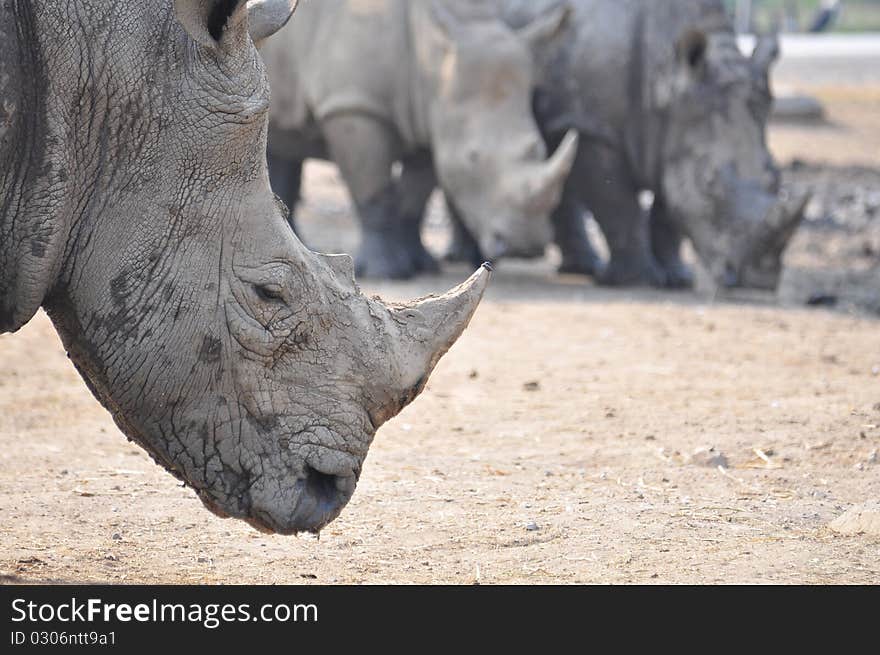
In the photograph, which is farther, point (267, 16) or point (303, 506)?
point (267, 16)

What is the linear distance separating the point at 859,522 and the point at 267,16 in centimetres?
214

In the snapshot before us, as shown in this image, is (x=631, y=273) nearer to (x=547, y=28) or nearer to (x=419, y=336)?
(x=547, y=28)

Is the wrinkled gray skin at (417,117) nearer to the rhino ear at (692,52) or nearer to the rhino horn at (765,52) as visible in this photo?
the rhino ear at (692,52)

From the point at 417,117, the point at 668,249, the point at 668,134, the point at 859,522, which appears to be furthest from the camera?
the point at 668,249

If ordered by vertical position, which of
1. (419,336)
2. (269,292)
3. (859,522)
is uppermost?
(269,292)

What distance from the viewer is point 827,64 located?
22219 mm

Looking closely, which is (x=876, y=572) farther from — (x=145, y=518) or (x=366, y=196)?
(x=366, y=196)

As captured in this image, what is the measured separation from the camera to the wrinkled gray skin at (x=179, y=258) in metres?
3.46

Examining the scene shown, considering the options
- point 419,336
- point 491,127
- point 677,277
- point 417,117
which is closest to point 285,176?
point 417,117

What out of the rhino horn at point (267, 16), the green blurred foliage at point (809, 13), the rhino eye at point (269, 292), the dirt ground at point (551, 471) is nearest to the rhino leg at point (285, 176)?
the dirt ground at point (551, 471)

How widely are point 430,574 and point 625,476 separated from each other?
1.29 m

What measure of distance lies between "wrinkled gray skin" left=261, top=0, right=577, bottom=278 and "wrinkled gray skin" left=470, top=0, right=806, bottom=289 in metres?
0.38

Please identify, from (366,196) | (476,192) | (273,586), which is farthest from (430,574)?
(366,196)

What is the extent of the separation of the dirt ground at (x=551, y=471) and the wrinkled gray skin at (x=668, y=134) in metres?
0.88
